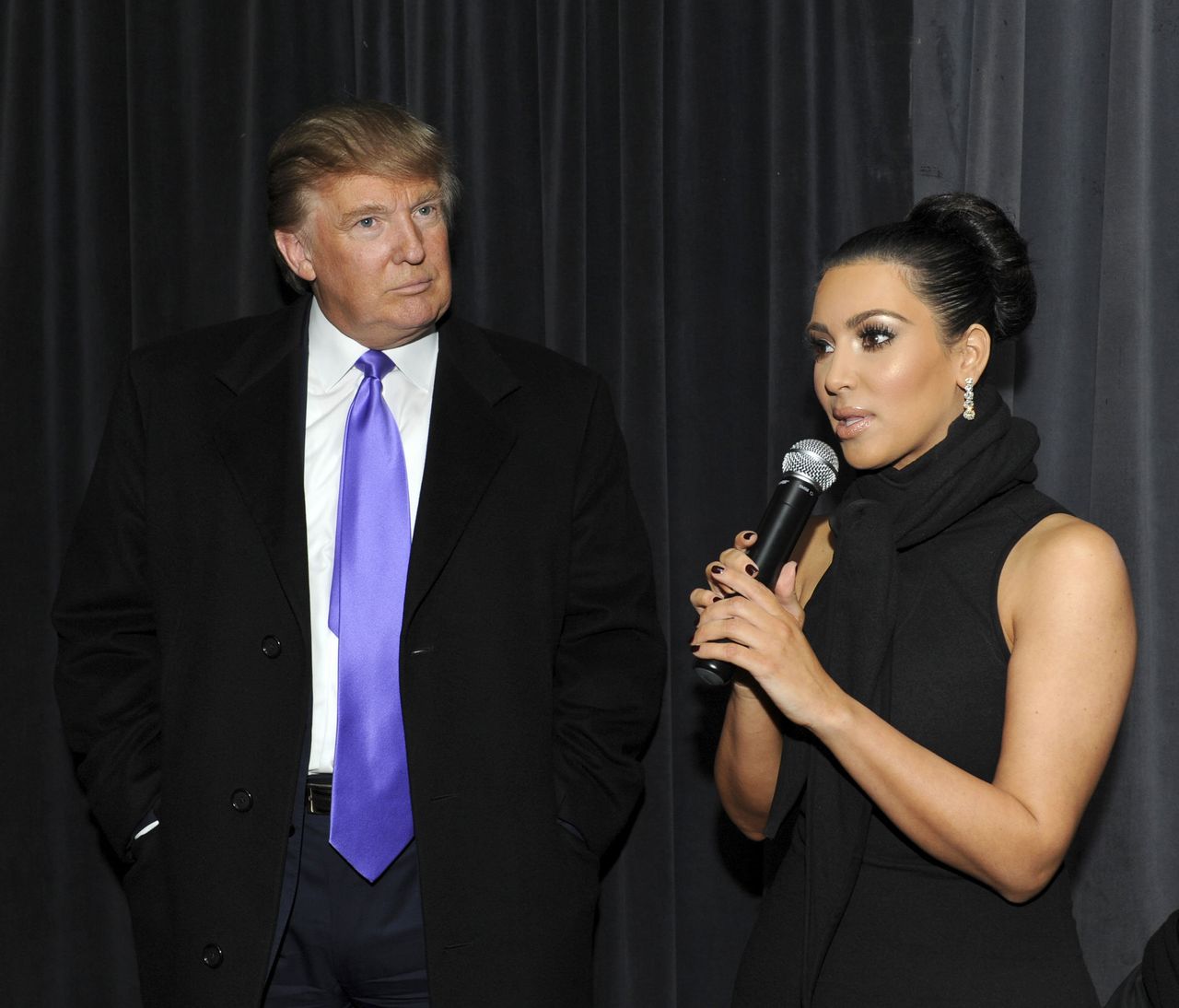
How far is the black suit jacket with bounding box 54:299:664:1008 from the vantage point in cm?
205

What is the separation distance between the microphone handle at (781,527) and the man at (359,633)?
0.56m

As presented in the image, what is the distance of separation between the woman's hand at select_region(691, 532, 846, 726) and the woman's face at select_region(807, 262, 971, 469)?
1.06 feet

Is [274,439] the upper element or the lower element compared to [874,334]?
lower

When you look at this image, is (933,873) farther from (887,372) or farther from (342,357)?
(342,357)

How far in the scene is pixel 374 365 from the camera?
220 cm

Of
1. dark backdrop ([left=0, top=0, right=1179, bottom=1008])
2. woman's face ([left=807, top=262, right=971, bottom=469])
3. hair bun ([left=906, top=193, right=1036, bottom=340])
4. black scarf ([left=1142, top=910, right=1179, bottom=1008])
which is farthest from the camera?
dark backdrop ([left=0, top=0, right=1179, bottom=1008])

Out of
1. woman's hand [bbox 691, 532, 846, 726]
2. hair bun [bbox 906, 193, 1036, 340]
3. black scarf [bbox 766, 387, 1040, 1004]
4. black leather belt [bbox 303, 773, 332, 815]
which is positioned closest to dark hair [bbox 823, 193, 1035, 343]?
hair bun [bbox 906, 193, 1036, 340]

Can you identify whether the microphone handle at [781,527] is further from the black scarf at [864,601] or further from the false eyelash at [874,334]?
the false eyelash at [874,334]

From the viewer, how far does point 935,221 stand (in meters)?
2.03

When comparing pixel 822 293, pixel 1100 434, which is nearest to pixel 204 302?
pixel 822 293

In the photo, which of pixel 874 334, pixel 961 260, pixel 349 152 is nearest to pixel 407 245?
pixel 349 152

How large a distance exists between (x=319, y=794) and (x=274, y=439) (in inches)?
22.9

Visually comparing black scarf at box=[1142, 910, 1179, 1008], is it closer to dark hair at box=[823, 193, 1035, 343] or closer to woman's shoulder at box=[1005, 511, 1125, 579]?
woman's shoulder at box=[1005, 511, 1125, 579]

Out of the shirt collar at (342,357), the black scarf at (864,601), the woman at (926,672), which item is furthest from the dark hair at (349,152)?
the black scarf at (864,601)
